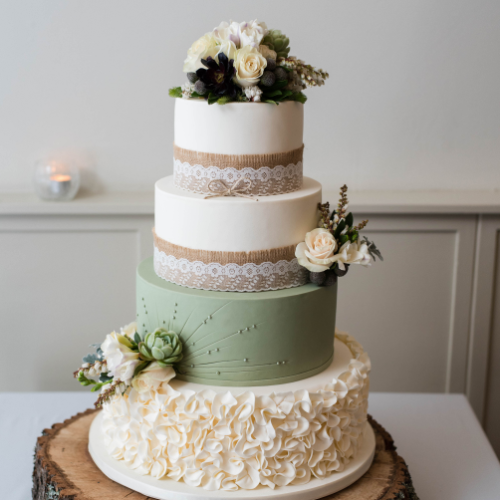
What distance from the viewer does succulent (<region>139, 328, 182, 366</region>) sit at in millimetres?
1550

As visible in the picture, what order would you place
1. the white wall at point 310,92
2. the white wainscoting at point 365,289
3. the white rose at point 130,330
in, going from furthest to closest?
1. the white wainscoting at point 365,289
2. the white wall at point 310,92
3. the white rose at point 130,330

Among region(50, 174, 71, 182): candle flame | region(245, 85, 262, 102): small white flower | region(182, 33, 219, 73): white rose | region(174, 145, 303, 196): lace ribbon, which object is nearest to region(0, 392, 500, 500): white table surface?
region(50, 174, 71, 182): candle flame

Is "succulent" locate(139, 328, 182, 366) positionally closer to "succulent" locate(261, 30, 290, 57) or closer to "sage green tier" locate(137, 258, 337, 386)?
"sage green tier" locate(137, 258, 337, 386)

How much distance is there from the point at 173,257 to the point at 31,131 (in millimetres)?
1629

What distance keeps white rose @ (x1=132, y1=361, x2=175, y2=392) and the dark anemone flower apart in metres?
0.74

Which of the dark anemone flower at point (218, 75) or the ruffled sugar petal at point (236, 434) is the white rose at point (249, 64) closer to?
the dark anemone flower at point (218, 75)

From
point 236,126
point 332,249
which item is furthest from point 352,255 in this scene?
point 236,126

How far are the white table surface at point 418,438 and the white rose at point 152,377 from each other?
2.21 ft

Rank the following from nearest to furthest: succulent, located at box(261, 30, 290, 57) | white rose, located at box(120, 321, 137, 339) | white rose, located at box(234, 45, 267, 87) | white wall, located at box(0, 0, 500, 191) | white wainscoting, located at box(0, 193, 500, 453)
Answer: white rose, located at box(234, 45, 267, 87), succulent, located at box(261, 30, 290, 57), white rose, located at box(120, 321, 137, 339), white wall, located at box(0, 0, 500, 191), white wainscoting, located at box(0, 193, 500, 453)

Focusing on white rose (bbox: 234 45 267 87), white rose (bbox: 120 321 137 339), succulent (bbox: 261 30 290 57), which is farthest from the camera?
white rose (bbox: 120 321 137 339)

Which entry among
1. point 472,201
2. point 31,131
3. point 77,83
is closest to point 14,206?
point 31,131

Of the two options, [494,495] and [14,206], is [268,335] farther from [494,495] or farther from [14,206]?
[14,206]

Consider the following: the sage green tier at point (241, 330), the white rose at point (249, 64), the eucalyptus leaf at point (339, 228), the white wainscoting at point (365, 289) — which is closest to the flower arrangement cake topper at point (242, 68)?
the white rose at point (249, 64)

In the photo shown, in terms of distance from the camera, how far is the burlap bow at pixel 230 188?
1.57m
